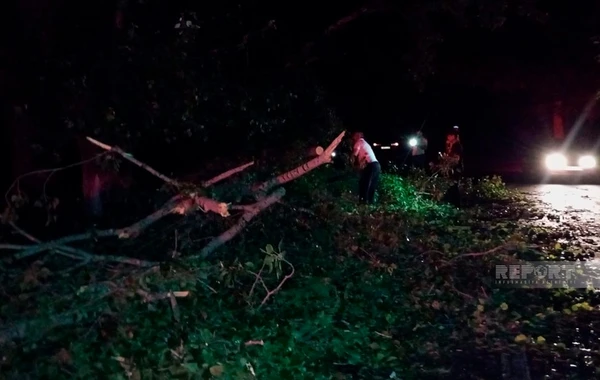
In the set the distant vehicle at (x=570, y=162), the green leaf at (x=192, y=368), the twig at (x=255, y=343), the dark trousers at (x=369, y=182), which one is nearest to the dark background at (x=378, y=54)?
the dark trousers at (x=369, y=182)

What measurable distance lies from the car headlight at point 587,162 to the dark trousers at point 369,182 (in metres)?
9.47

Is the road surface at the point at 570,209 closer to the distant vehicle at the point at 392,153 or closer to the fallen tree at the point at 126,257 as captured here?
the fallen tree at the point at 126,257

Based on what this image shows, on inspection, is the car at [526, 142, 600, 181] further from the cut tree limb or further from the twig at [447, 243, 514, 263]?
the cut tree limb

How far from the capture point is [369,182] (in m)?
12.3

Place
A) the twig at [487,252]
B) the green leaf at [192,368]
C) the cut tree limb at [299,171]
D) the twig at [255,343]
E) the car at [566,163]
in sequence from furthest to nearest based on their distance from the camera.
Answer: the car at [566,163] < the twig at [487,252] < the cut tree limb at [299,171] < the twig at [255,343] < the green leaf at [192,368]

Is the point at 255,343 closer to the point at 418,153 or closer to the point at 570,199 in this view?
the point at 570,199

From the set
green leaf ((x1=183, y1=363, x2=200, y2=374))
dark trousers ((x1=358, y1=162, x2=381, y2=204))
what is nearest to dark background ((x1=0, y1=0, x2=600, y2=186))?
dark trousers ((x1=358, y1=162, x2=381, y2=204))

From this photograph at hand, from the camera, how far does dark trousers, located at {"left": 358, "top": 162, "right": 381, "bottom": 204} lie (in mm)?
12178

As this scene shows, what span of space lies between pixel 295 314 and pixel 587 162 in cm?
1546

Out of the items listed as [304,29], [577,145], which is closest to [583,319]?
[304,29]

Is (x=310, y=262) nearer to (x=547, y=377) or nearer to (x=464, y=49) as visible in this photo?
(x=547, y=377)

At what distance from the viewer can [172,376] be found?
4.80m

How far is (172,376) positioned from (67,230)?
4785mm

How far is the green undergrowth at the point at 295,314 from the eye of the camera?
518 cm
